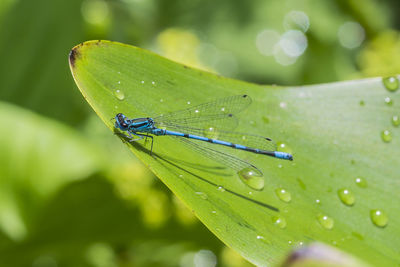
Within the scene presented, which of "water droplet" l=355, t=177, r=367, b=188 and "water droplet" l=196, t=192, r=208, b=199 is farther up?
"water droplet" l=355, t=177, r=367, b=188

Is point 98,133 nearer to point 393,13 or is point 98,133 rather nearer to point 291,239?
point 291,239

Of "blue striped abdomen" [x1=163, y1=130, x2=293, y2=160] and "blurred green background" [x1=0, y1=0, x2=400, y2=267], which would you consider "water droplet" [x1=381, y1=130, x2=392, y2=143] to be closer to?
"blue striped abdomen" [x1=163, y1=130, x2=293, y2=160]

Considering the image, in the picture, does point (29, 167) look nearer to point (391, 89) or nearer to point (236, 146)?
point (236, 146)

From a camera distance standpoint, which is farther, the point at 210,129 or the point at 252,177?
the point at 210,129

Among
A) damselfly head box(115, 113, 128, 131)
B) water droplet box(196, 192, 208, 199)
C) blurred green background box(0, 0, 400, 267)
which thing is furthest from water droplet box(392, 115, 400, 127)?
blurred green background box(0, 0, 400, 267)

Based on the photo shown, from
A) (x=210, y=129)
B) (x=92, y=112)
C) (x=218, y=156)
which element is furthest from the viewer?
(x=92, y=112)

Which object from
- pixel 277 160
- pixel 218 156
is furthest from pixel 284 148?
pixel 218 156
